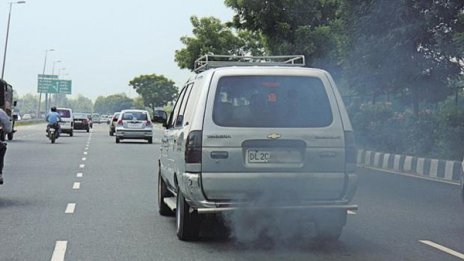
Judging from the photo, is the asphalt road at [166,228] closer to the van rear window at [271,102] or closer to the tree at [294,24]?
the van rear window at [271,102]

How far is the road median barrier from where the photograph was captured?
17.4 meters

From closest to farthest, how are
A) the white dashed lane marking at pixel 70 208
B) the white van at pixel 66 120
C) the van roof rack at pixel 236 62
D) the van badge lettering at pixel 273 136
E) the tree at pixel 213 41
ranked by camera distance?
the van badge lettering at pixel 273 136, the van roof rack at pixel 236 62, the white dashed lane marking at pixel 70 208, the white van at pixel 66 120, the tree at pixel 213 41

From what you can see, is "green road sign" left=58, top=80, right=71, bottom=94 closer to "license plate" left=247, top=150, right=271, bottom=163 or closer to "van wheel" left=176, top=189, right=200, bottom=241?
"van wheel" left=176, top=189, right=200, bottom=241

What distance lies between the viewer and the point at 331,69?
33938 millimetres

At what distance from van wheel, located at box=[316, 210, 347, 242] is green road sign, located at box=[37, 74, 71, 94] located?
98.9 metres

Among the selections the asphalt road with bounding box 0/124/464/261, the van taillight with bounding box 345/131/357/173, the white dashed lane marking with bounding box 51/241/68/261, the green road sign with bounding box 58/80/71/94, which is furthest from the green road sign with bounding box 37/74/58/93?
the van taillight with bounding box 345/131/357/173

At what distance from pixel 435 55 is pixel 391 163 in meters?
3.65

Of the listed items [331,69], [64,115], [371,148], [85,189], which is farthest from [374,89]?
[64,115]

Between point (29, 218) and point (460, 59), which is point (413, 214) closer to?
point (29, 218)

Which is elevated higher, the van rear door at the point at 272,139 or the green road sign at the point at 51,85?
the green road sign at the point at 51,85

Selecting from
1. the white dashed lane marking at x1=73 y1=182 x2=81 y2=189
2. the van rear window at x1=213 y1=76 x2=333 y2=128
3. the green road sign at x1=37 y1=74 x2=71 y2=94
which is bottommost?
the white dashed lane marking at x1=73 y1=182 x2=81 y2=189

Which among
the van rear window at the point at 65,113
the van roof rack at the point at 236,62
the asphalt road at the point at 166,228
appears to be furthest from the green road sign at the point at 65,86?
the van roof rack at the point at 236,62

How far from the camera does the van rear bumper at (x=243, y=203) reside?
7.59 metres

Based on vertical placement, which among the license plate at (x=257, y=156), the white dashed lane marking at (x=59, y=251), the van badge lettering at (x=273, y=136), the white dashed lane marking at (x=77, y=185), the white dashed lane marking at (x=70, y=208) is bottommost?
the white dashed lane marking at (x=77, y=185)
